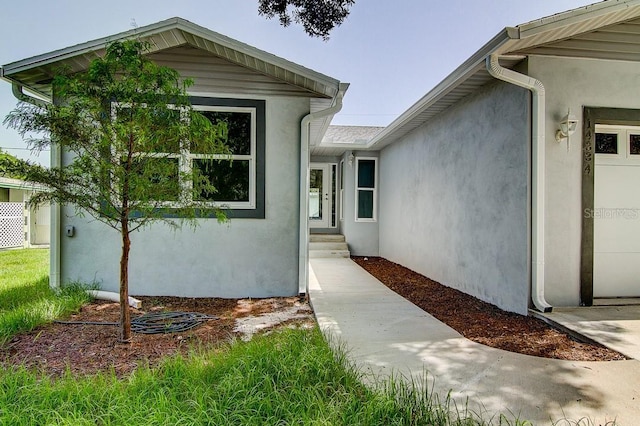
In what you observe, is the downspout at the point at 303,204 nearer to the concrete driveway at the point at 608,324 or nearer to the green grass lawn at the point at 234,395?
the green grass lawn at the point at 234,395

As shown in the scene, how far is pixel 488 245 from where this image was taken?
5371 mm

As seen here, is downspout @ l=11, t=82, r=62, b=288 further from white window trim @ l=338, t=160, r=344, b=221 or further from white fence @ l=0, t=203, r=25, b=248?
white fence @ l=0, t=203, r=25, b=248

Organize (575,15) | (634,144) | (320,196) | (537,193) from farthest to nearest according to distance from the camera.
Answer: (320,196) < (634,144) < (537,193) < (575,15)

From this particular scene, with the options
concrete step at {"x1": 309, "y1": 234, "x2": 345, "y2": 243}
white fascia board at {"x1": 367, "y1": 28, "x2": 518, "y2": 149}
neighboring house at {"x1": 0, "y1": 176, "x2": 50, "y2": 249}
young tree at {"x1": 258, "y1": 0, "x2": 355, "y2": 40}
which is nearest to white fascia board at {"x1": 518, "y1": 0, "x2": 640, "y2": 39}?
white fascia board at {"x1": 367, "y1": 28, "x2": 518, "y2": 149}

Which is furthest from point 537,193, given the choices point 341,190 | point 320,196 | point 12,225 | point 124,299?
point 12,225

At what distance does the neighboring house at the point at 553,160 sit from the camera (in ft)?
14.5

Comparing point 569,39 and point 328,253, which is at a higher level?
point 569,39

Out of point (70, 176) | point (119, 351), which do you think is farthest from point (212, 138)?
point (119, 351)

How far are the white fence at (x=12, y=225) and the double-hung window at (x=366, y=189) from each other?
1144cm

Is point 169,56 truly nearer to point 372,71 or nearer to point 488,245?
point 488,245

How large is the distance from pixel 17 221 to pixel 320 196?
406 inches

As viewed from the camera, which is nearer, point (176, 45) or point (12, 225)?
point (176, 45)

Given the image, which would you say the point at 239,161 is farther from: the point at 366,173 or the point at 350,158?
the point at 366,173

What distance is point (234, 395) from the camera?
7.99 ft
